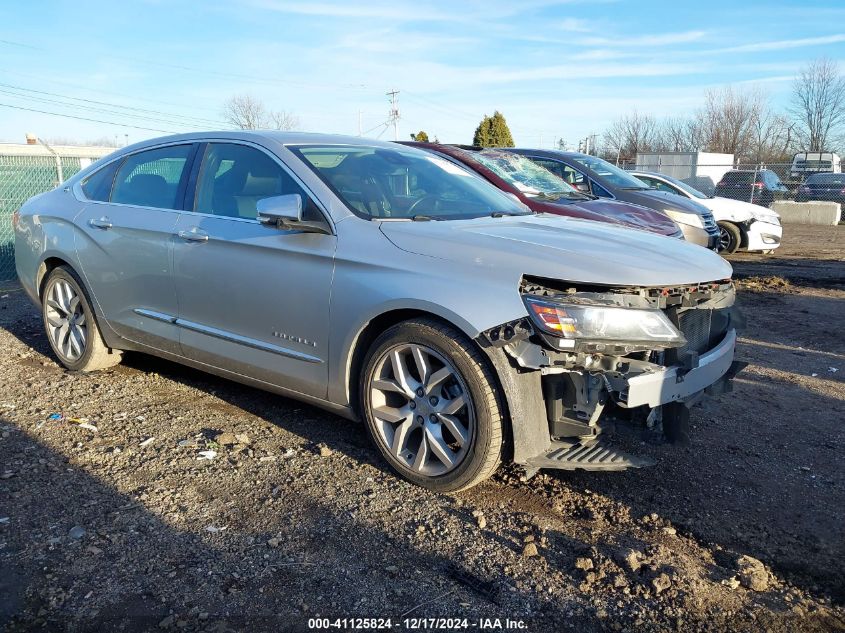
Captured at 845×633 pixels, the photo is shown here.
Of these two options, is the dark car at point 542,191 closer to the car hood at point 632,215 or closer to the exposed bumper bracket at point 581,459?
the car hood at point 632,215

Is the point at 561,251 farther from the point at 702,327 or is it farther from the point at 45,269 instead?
the point at 45,269

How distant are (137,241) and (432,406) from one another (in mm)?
2450

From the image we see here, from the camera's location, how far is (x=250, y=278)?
402 cm

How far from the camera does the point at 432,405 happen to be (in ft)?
11.3

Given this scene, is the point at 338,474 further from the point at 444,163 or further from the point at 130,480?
the point at 444,163

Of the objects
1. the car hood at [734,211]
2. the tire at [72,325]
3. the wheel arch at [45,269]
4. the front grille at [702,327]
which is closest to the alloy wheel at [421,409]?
the front grille at [702,327]

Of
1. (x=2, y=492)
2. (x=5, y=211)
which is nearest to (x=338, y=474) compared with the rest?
(x=2, y=492)

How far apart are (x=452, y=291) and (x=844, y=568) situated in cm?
199

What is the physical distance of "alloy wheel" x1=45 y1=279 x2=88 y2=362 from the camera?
535 centimetres

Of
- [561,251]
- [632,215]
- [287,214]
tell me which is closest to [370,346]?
[287,214]

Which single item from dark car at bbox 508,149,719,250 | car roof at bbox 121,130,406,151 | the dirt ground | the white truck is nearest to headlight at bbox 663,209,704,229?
dark car at bbox 508,149,719,250

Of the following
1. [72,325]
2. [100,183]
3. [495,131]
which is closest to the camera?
[100,183]

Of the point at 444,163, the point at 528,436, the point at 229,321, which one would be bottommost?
the point at 528,436

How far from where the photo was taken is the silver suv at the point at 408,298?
10.4ft
